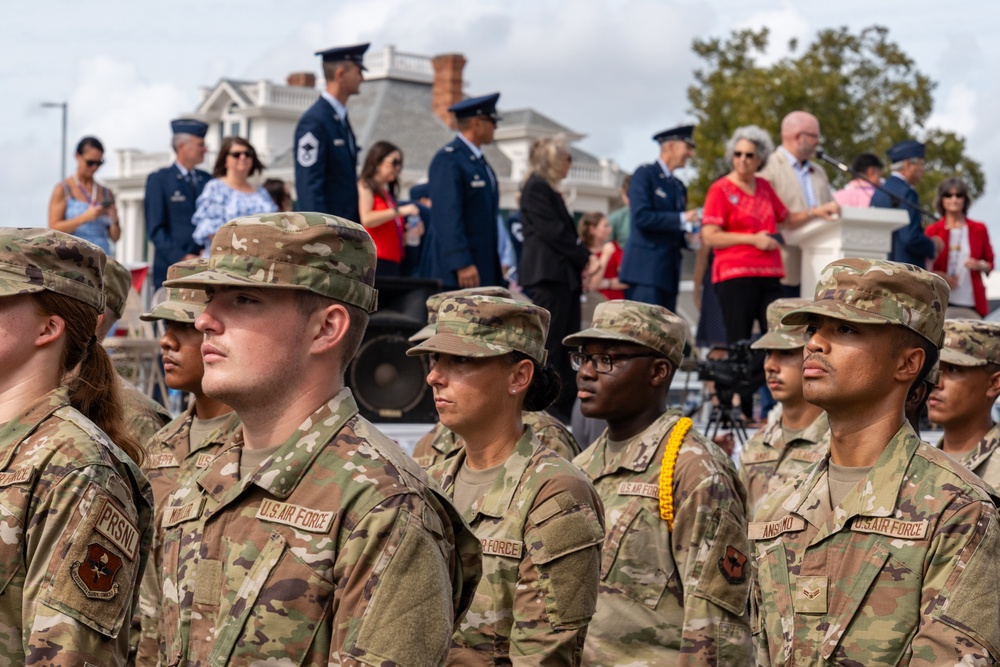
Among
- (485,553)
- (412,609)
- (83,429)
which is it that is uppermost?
(83,429)

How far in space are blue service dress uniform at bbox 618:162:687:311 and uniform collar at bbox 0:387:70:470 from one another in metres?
8.29

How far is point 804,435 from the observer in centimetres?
768

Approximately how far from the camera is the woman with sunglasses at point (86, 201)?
12367 mm

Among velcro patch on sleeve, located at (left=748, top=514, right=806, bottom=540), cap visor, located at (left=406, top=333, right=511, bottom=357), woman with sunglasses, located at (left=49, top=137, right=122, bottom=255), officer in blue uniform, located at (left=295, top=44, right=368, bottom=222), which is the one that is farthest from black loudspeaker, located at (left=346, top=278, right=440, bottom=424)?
velcro patch on sleeve, located at (left=748, top=514, right=806, bottom=540)

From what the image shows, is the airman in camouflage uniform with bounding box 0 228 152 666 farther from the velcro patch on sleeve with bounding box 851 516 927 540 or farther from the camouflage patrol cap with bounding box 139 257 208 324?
the camouflage patrol cap with bounding box 139 257 208 324

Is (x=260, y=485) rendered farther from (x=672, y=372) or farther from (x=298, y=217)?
(x=672, y=372)

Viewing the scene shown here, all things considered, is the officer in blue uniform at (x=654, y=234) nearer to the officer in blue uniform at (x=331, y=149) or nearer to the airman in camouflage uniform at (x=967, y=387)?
the officer in blue uniform at (x=331, y=149)

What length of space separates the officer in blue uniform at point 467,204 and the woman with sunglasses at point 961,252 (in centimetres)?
422

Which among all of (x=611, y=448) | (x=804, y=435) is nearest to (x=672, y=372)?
(x=611, y=448)

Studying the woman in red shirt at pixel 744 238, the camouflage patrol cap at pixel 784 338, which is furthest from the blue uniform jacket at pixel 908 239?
the camouflage patrol cap at pixel 784 338

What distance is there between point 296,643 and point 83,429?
2.87 ft

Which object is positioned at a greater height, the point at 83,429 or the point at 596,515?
the point at 83,429

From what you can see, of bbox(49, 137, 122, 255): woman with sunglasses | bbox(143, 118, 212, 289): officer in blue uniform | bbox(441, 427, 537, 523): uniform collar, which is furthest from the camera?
bbox(49, 137, 122, 255): woman with sunglasses

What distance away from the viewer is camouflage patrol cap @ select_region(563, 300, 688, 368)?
6.43 metres
